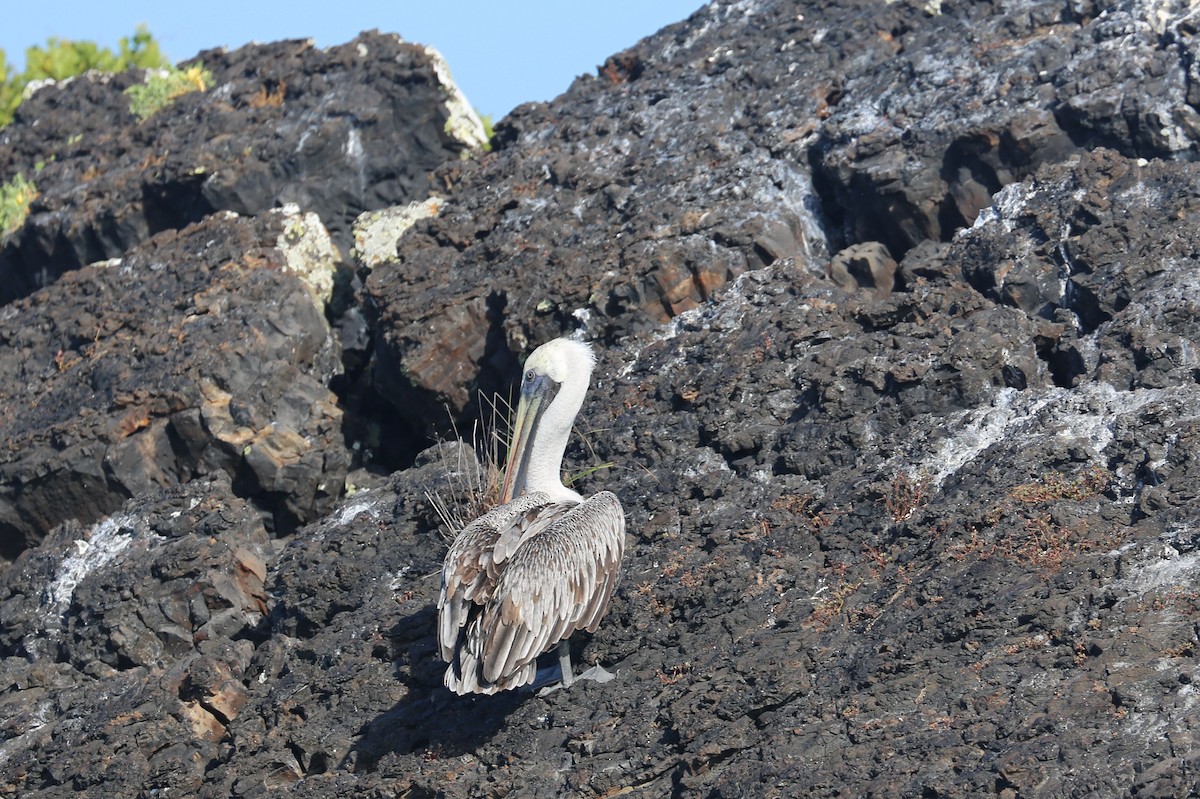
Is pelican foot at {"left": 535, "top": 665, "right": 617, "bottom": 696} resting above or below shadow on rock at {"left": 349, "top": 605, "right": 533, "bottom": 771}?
below

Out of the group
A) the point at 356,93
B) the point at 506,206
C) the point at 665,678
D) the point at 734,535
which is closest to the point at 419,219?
the point at 506,206

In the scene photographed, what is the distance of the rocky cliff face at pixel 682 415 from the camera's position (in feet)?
26.1

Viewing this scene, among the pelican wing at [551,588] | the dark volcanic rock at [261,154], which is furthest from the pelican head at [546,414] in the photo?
the dark volcanic rock at [261,154]

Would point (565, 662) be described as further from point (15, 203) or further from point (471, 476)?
point (15, 203)

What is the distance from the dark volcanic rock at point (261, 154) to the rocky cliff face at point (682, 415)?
0.18ft

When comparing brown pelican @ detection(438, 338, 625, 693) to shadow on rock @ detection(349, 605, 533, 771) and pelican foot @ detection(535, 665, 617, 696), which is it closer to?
pelican foot @ detection(535, 665, 617, 696)

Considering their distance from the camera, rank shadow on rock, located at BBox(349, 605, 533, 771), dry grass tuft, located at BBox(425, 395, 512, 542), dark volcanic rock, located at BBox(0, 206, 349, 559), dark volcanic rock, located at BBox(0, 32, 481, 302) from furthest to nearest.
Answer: dark volcanic rock, located at BBox(0, 32, 481, 302) < dark volcanic rock, located at BBox(0, 206, 349, 559) < dry grass tuft, located at BBox(425, 395, 512, 542) < shadow on rock, located at BBox(349, 605, 533, 771)

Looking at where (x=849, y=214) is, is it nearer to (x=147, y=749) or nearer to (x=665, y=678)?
(x=665, y=678)

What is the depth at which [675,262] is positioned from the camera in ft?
40.1

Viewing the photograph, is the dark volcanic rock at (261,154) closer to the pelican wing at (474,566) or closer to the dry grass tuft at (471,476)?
the dry grass tuft at (471,476)

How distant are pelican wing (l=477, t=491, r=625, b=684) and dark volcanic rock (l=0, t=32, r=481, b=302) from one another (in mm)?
6816

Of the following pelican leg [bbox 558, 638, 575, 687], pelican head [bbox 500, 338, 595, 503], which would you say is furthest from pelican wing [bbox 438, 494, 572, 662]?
pelican head [bbox 500, 338, 595, 503]

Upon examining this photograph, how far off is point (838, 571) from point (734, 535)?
0.87 metres

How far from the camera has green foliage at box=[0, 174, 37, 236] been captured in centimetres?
1673
